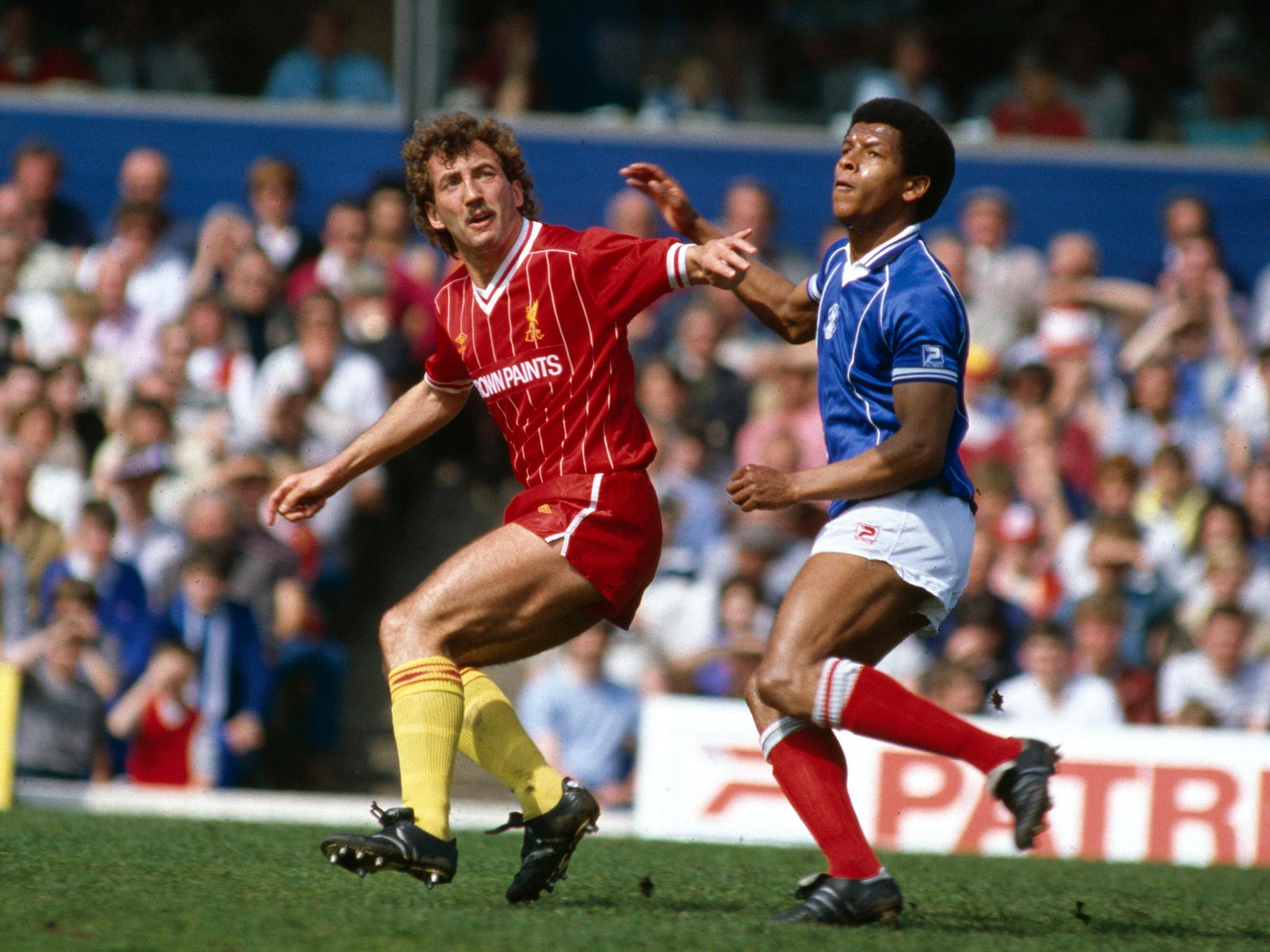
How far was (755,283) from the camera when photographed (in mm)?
5176

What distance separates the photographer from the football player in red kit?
4.62 meters

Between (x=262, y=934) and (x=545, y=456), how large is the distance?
58.6 inches

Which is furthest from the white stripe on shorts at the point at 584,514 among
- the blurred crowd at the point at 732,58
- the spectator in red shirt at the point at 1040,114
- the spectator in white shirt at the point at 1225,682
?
the spectator in red shirt at the point at 1040,114

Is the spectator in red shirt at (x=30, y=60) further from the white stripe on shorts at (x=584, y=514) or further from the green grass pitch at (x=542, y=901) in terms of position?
the white stripe on shorts at (x=584, y=514)

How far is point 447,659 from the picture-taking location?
464cm

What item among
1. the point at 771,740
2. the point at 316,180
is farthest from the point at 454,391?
the point at 316,180

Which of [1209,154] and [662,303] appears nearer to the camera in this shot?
[662,303]

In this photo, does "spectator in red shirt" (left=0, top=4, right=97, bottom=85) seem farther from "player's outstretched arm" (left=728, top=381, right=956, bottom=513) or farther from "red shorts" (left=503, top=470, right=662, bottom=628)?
"player's outstretched arm" (left=728, top=381, right=956, bottom=513)

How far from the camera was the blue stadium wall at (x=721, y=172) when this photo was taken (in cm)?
1195

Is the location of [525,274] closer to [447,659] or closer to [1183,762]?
[447,659]

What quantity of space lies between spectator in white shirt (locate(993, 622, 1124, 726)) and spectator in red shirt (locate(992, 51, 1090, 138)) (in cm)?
475

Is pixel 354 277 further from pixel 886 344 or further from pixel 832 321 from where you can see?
pixel 886 344

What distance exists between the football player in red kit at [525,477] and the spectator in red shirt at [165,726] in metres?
4.40

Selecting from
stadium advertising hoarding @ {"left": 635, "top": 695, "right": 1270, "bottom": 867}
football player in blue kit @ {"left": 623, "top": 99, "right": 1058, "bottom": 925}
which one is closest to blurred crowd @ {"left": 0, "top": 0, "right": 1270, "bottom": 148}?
stadium advertising hoarding @ {"left": 635, "top": 695, "right": 1270, "bottom": 867}
